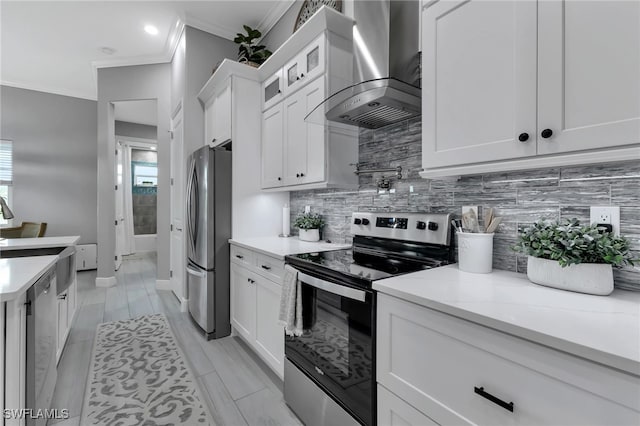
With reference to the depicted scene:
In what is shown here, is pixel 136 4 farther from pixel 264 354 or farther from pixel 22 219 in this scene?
pixel 22 219

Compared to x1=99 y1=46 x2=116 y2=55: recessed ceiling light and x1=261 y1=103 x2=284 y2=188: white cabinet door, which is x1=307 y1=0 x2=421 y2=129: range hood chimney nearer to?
x1=261 y1=103 x2=284 y2=188: white cabinet door

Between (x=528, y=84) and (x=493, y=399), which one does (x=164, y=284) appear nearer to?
(x=493, y=399)

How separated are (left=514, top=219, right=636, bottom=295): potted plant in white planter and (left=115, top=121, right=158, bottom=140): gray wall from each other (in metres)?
7.36

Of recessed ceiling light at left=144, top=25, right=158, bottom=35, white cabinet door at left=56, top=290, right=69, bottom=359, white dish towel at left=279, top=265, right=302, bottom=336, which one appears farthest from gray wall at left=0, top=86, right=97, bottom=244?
white dish towel at left=279, top=265, right=302, bottom=336

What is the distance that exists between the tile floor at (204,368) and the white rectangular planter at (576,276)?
1455mm

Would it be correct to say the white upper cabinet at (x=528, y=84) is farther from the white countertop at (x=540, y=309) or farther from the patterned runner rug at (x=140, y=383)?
the patterned runner rug at (x=140, y=383)

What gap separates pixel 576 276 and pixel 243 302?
2.10 m

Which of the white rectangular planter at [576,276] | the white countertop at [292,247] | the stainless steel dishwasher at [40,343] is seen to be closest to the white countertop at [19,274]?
the stainless steel dishwasher at [40,343]

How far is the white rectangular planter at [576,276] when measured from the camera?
37.5 inches

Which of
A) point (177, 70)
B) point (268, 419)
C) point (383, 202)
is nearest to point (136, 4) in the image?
point (177, 70)

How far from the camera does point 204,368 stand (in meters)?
2.17

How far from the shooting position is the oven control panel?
5.02 feet

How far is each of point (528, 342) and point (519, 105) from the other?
80 cm

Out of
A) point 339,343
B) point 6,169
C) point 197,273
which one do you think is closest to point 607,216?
point 339,343
